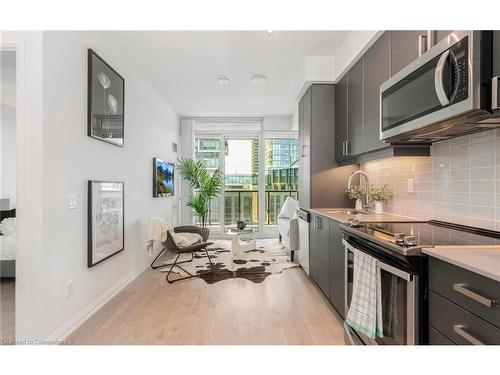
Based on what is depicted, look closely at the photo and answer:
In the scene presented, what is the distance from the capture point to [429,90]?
137 cm

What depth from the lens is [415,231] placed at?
58.4 inches

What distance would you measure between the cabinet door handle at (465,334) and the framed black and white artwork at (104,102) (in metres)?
2.75

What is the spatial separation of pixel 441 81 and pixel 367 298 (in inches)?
48.7

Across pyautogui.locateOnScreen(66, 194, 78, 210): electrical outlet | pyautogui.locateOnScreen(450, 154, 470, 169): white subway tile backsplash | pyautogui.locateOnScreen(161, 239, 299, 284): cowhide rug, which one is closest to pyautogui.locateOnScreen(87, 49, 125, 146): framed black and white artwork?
pyautogui.locateOnScreen(66, 194, 78, 210): electrical outlet

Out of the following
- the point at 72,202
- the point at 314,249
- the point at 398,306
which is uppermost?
the point at 72,202

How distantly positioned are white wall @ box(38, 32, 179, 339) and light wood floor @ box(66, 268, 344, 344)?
0.22 meters

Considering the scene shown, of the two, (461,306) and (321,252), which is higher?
(461,306)

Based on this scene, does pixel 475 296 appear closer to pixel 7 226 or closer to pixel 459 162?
pixel 459 162

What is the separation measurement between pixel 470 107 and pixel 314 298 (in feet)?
7.15

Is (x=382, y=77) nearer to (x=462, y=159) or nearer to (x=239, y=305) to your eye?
(x=462, y=159)

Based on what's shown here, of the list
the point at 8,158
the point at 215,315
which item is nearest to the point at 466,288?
the point at 215,315

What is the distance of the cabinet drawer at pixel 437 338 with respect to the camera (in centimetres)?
99

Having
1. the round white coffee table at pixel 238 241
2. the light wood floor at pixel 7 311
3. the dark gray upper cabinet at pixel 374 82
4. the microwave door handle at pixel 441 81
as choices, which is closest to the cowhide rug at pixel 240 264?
→ the round white coffee table at pixel 238 241

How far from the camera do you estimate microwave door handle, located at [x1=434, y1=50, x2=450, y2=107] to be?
121 cm
